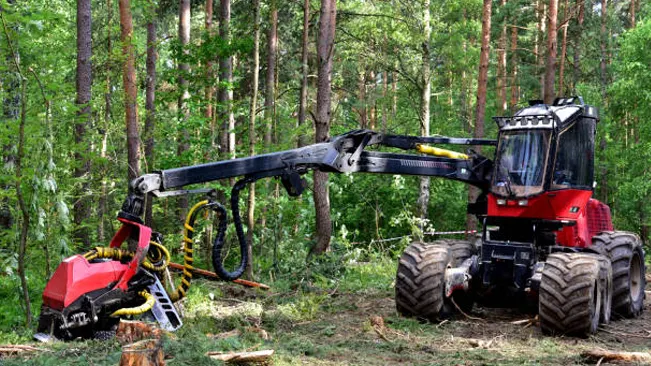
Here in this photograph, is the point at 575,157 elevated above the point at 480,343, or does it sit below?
above

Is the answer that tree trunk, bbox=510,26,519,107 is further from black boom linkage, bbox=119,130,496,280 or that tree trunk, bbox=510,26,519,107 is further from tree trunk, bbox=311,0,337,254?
black boom linkage, bbox=119,130,496,280

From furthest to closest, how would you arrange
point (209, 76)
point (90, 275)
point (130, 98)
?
point (209, 76)
point (130, 98)
point (90, 275)

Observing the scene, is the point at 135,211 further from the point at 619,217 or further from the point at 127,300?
the point at 619,217

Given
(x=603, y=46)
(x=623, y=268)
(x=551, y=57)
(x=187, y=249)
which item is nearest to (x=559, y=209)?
(x=623, y=268)

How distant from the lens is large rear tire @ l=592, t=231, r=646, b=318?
9.42 metres

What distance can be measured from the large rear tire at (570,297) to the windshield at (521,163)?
48.6 inches

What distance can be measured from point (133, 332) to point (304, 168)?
2.87 m

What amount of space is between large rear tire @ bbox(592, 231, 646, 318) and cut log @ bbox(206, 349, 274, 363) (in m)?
5.53

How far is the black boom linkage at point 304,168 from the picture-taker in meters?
7.58

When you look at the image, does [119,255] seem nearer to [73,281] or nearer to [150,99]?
[73,281]

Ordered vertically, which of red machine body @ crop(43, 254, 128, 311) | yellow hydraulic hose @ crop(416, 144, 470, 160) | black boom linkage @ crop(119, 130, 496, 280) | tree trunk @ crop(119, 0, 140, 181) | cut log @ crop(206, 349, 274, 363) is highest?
tree trunk @ crop(119, 0, 140, 181)

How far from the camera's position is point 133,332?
22.4 ft

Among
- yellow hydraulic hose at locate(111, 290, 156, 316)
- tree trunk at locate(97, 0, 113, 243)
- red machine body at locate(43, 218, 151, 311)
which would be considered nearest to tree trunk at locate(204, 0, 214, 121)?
tree trunk at locate(97, 0, 113, 243)

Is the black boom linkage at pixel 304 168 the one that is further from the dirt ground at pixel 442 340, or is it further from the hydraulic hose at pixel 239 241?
the dirt ground at pixel 442 340
